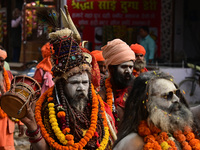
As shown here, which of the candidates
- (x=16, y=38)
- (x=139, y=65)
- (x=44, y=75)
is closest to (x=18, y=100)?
(x=44, y=75)

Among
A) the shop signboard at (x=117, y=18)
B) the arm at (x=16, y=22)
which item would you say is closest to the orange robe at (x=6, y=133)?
the shop signboard at (x=117, y=18)

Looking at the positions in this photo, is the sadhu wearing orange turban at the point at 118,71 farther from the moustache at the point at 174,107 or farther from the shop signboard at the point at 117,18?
the shop signboard at the point at 117,18

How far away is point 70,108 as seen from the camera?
437 centimetres

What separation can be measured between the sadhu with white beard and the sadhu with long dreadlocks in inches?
37.9

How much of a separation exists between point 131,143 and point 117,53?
9.30 feet

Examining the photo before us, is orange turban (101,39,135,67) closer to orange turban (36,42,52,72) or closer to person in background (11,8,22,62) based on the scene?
orange turban (36,42,52,72)

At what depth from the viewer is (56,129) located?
4.23 metres

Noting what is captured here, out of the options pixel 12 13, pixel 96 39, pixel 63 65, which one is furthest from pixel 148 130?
pixel 12 13

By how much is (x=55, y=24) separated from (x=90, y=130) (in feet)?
4.33

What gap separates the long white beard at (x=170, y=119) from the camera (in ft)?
10.7

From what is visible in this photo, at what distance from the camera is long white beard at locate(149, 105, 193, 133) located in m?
3.27

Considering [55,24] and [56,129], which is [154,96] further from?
[55,24]

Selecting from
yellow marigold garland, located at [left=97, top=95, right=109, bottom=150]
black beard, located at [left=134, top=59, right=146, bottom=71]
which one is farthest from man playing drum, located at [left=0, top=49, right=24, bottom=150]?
yellow marigold garland, located at [left=97, top=95, right=109, bottom=150]

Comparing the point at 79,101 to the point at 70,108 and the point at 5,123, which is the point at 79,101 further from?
the point at 5,123
